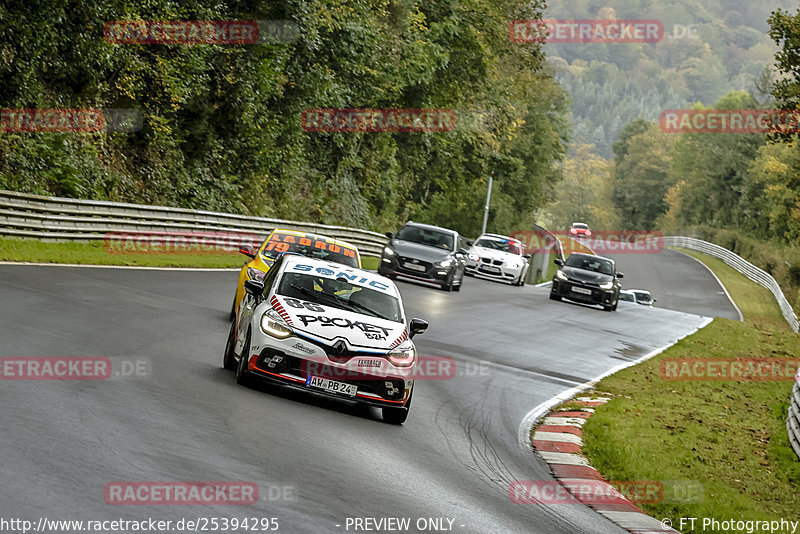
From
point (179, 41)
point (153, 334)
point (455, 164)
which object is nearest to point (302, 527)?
point (153, 334)

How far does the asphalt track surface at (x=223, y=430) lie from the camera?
642 centimetres

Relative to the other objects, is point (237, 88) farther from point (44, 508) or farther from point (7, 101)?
point (44, 508)

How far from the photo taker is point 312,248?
1677 centimetres

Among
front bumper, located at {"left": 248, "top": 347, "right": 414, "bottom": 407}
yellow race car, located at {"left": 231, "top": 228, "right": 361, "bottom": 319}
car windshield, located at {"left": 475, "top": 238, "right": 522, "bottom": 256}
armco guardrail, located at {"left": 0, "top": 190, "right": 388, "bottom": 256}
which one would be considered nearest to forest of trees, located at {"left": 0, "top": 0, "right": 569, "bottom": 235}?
armco guardrail, located at {"left": 0, "top": 190, "right": 388, "bottom": 256}

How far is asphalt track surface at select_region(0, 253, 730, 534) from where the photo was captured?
6418mm

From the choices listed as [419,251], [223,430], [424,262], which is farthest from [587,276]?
[223,430]

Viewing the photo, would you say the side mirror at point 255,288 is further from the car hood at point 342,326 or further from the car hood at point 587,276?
the car hood at point 587,276

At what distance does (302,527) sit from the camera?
19.8 ft

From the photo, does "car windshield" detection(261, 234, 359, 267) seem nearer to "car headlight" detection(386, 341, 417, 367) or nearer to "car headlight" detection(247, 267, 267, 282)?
"car headlight" detection(247, 267, 267, 282)

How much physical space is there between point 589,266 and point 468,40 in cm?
1643

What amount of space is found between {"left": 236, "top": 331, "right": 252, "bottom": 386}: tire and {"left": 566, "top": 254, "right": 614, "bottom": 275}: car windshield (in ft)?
76.9

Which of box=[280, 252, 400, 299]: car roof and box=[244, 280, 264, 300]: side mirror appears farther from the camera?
box=[280, 252, 400, 299]: car roof

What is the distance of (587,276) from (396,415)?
22.5 meters

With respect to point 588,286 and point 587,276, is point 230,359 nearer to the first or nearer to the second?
point 588,286
